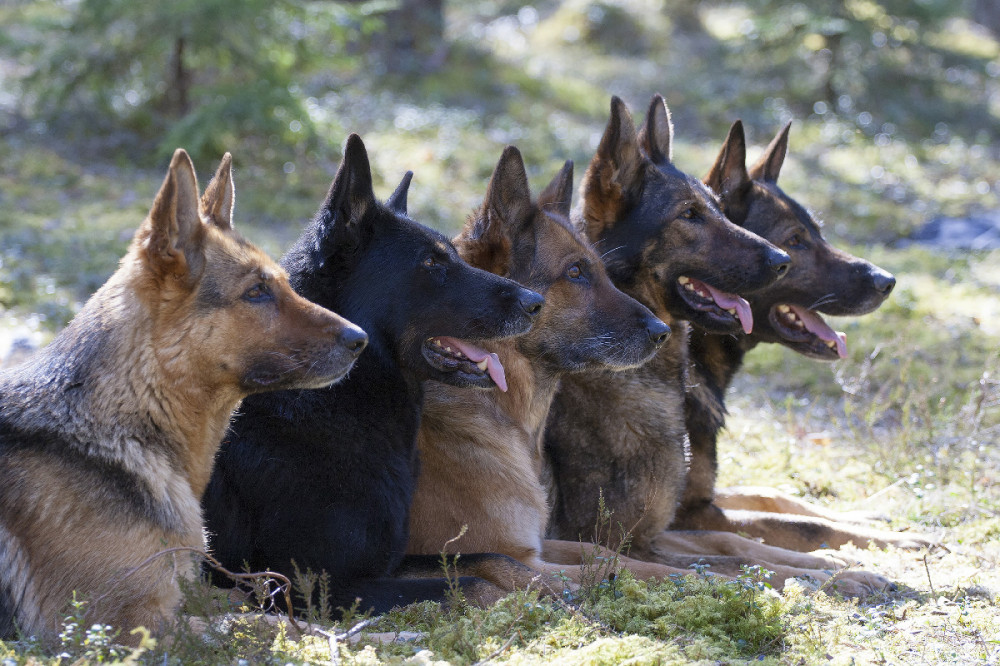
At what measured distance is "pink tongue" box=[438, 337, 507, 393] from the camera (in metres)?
5.17

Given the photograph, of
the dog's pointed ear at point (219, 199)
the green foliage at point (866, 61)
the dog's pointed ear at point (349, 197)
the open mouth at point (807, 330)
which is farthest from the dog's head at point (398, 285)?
→ the green foliage at point (866, 61)

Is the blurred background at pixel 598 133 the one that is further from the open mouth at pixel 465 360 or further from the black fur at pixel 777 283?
the open mouth at pixel 465 360

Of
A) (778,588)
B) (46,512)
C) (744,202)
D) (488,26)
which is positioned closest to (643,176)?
(744,202)

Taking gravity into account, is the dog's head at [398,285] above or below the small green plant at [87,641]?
above

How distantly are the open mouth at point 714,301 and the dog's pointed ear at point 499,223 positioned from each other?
1.27 metres

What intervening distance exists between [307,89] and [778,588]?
591 inches

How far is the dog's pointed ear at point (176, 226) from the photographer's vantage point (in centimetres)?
403

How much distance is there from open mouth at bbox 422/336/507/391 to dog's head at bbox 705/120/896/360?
97.6 inches

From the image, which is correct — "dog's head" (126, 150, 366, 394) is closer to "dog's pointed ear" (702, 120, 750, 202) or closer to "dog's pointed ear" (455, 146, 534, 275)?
"dog's pointed ear" (455, 146, 534, 275)

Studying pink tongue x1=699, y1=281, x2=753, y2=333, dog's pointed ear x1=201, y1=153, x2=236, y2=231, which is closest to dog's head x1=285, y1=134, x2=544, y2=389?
dog's pointed ear x1=201, y1=153, x2=236, y2=231

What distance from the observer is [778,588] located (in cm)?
542

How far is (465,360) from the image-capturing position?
5156 mm

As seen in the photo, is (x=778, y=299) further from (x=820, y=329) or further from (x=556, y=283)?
(x=556, y=283)

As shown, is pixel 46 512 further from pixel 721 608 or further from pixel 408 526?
pixel 721 608
